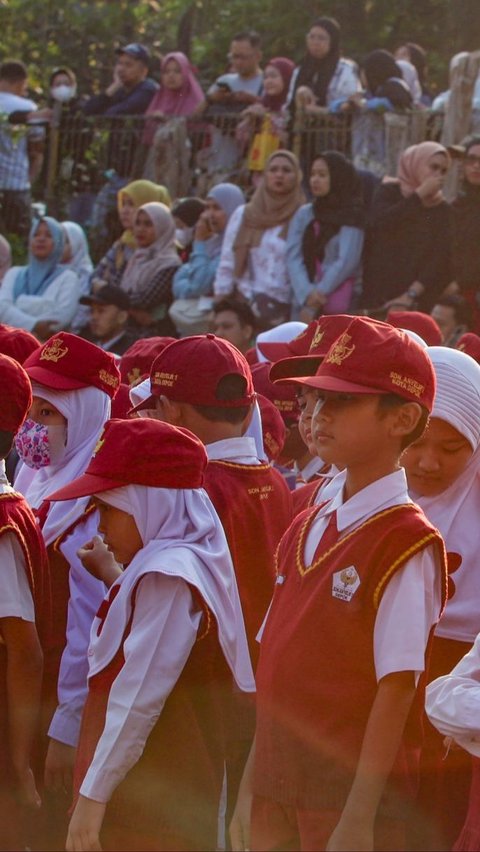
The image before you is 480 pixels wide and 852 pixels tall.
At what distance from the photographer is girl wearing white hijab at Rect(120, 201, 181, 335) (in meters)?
11.8

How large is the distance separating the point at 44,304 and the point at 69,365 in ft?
22.7

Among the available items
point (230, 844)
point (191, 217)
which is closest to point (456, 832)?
point (230, 844)

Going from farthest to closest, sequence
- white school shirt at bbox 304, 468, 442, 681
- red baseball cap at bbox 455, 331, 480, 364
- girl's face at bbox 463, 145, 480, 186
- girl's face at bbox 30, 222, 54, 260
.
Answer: girl's face at bbox 30, 222, 54, 260 → girl's face at bbox 463, 145, 480, 186 → red baseball cap at bbox 455, 331, 480, 364 → white school shirt at bbox 304, 468, 442, 681

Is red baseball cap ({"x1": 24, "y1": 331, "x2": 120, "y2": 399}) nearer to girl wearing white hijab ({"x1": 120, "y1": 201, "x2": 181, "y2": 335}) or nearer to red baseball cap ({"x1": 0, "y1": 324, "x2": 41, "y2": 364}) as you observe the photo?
red baseball cap ({"x1": 0, "y1": 324, "x2": 41, "y2": 364})

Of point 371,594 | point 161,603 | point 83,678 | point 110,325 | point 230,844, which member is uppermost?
point 371,594

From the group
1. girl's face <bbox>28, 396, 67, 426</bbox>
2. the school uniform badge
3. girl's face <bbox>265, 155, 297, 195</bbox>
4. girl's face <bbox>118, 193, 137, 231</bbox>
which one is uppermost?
the school uniform badge

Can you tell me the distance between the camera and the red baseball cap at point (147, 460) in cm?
400

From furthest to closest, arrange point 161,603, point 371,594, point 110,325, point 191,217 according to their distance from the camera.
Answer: point 191,217 < point 110,325 < point 161,603 < point 371,594

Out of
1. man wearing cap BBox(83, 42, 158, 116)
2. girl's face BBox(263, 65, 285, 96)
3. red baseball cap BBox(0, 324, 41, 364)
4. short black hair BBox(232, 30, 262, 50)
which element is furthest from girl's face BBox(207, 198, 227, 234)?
red baseball cap BBox(0, 324, 41, 364)

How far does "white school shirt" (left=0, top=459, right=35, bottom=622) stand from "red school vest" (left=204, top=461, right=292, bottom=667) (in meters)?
0.63

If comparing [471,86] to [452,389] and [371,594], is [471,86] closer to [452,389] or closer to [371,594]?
[452,389]

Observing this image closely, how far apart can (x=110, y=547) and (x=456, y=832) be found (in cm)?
125

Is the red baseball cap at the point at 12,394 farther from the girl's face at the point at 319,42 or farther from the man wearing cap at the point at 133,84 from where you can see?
the man wearing cap at the point at 133,84

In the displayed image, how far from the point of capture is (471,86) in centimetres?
1212
